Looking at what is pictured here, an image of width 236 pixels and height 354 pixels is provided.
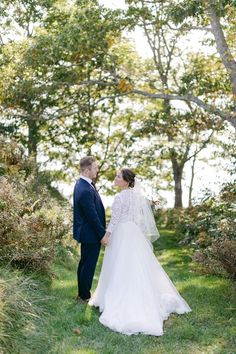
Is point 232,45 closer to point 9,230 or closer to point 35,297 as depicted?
point 9,230

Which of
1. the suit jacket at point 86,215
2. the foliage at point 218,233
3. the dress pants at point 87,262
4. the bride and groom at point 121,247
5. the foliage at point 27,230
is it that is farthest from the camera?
the foliage at point 27,230

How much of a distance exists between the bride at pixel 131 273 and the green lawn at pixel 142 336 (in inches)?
8.8

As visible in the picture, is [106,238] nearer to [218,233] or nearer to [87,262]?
[87,262]

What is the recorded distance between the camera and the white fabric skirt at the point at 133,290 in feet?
21.7

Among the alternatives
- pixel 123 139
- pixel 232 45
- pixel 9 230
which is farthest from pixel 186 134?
pixel 9 230

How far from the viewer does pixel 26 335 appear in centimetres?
574

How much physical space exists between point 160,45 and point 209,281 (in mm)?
13289

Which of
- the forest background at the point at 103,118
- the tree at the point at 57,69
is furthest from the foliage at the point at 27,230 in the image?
the tree at the point at 57,69

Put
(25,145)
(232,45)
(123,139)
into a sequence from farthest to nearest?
(123,139), (25,145), (232,45)

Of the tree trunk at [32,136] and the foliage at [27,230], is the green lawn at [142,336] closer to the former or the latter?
the foliage at [27,230]

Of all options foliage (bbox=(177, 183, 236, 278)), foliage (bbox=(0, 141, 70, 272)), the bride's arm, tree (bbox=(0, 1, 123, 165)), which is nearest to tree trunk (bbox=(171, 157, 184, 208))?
tree (bbox=(0, 1, 123, 165))

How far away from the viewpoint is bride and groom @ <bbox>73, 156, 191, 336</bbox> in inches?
280

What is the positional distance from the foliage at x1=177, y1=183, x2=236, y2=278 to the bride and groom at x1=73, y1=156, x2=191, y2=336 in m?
1.10

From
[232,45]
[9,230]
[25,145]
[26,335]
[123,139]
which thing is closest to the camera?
[26,335]
